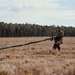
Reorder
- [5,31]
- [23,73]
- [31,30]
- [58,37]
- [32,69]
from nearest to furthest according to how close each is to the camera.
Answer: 1. [23,73]
2. [32,69]
3. [58,37]
4. [5,31]
5. [31,30]

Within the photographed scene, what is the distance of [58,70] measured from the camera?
9562mm

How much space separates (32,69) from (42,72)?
464mm

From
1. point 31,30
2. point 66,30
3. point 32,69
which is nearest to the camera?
point 32,69

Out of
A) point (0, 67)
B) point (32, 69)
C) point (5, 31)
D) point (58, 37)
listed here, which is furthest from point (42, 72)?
point (5, 31)

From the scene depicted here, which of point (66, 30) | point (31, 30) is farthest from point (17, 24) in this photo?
point (66, 30)

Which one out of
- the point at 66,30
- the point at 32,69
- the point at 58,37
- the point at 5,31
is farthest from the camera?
the point at 66,30

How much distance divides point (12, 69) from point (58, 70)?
4.64 feet

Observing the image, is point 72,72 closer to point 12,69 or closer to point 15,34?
point 12,69

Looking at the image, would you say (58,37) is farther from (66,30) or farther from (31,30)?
(66,30)

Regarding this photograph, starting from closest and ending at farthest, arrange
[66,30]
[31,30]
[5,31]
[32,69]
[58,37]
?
[32,69]
[58,37]
[5,31]
[31,30]
[66,30]

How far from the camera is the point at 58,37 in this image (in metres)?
18.7

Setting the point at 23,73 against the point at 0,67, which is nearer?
the point at 23,73

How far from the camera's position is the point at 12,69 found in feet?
30.0

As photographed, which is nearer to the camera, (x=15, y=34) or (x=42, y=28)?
(x=15, y=34)
